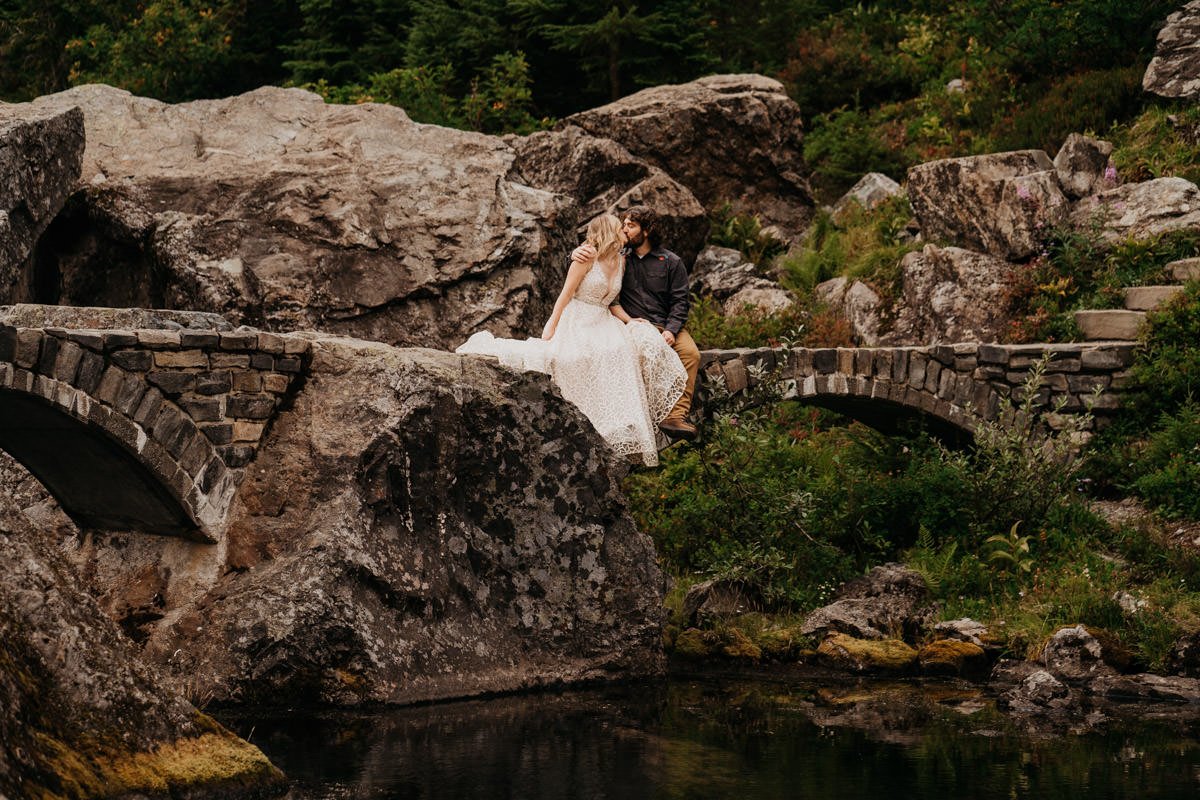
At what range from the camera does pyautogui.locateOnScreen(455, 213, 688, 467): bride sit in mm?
12281

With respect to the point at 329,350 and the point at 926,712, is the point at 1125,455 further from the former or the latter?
the point at 329,350

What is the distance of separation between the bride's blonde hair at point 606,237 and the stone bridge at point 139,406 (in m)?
2.76

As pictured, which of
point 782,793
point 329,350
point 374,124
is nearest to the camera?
point 782,793

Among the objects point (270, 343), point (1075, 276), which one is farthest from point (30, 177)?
point (1075, 276)

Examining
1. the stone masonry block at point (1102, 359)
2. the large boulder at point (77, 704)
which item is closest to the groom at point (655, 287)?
the stone masonry block at point (1102, 359)

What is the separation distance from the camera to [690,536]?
49.3 feet

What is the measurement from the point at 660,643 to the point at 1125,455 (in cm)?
666

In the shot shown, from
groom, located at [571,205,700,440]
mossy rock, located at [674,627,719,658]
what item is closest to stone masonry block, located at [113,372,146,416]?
groom, located at [571,205,700,440]

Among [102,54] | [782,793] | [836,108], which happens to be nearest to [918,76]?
[836,108]

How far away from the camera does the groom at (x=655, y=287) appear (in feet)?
42.2

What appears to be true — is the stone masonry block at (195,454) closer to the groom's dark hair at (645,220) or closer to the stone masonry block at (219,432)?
the stone masonry block at (219,432)

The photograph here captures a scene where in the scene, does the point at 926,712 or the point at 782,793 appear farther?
the point at 926,712

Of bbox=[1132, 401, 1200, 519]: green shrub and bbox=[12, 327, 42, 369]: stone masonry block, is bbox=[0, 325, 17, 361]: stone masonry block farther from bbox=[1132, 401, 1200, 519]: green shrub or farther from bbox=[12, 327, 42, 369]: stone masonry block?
bbox=[1132, 401, 1200, 519]: green shrub

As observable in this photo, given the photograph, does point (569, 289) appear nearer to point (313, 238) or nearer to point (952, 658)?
point (952, 658)
